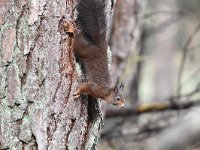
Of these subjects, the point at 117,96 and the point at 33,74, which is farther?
the point at 117,96

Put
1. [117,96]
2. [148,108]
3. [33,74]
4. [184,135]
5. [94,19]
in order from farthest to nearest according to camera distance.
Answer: [148,108] → [117,96] → [94,19] → [33,74] → [184,135]

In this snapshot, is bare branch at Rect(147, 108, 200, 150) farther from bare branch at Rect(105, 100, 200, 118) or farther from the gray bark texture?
bare branch at Rect(105, 100, 200, 118)

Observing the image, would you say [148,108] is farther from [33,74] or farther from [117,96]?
[33,74]

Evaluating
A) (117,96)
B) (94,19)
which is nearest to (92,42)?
(94,19)

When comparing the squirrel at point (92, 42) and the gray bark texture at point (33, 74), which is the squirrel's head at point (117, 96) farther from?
the gray bark texture at point (33, 74)

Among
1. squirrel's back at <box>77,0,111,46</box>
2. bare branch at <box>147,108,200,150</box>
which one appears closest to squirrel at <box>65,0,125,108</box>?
squirrel's back at <box>77,0,111,46</box>

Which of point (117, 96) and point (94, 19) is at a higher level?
point (94, 19)

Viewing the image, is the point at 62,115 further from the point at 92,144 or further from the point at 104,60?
the point at 104,60

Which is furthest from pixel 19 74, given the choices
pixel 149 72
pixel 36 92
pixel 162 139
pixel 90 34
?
pixel 149 72
